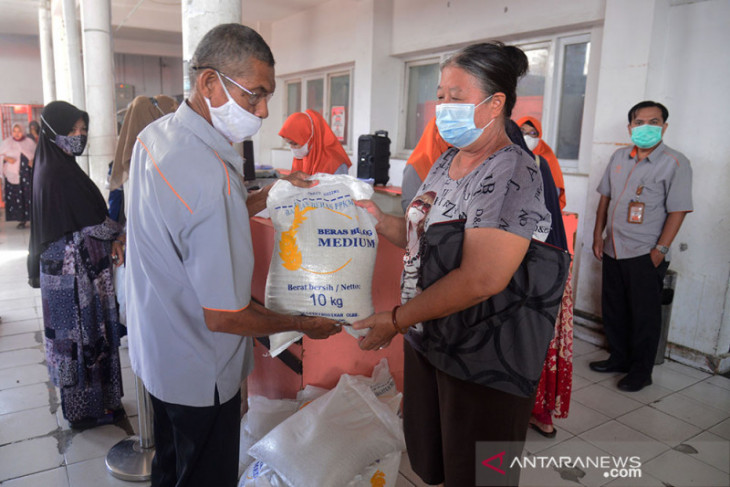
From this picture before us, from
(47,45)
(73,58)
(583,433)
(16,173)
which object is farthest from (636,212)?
(47,45)

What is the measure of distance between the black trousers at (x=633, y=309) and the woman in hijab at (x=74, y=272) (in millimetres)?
2939

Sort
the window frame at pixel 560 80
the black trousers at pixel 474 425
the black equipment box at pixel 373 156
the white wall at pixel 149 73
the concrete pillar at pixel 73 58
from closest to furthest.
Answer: the black trousers at pixel 474 425, the window frame at pixel 560 80, the black equipment box at pixel 373 156, the concrete pillar at pixel 73 58, the white wall at pixel 149 73

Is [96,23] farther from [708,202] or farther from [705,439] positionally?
[705,439]

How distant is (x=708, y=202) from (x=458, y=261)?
8.98ft

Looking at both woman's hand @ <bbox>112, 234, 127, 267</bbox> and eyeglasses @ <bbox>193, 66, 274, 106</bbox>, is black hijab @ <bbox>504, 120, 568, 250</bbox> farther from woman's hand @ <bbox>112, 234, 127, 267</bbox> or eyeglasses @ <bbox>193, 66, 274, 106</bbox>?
woman's hand @ <bbox>112, 234, 127, 267</bbox>

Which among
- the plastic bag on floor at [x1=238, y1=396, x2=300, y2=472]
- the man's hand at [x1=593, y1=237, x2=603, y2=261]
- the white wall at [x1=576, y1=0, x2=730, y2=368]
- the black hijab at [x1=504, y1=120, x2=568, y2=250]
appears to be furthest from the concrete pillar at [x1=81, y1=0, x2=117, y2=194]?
the black hijab at [x1=504, y1=120, x2=568, y2=250]

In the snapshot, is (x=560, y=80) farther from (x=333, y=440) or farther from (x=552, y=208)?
(x=333, y=440)

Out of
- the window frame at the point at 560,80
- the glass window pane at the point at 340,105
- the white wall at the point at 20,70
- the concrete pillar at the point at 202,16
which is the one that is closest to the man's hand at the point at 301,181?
the concrete pillar at the point at 202,16

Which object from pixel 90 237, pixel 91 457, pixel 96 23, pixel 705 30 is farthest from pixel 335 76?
pixel 91 457

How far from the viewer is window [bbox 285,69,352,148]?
276 inches

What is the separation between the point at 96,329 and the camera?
242 centimetres

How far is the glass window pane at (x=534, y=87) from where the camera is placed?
14.5ft

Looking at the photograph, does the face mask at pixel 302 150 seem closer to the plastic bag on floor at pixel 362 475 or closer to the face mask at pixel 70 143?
the face mask at pixel 70 143

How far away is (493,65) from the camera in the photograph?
1277 millimetres
